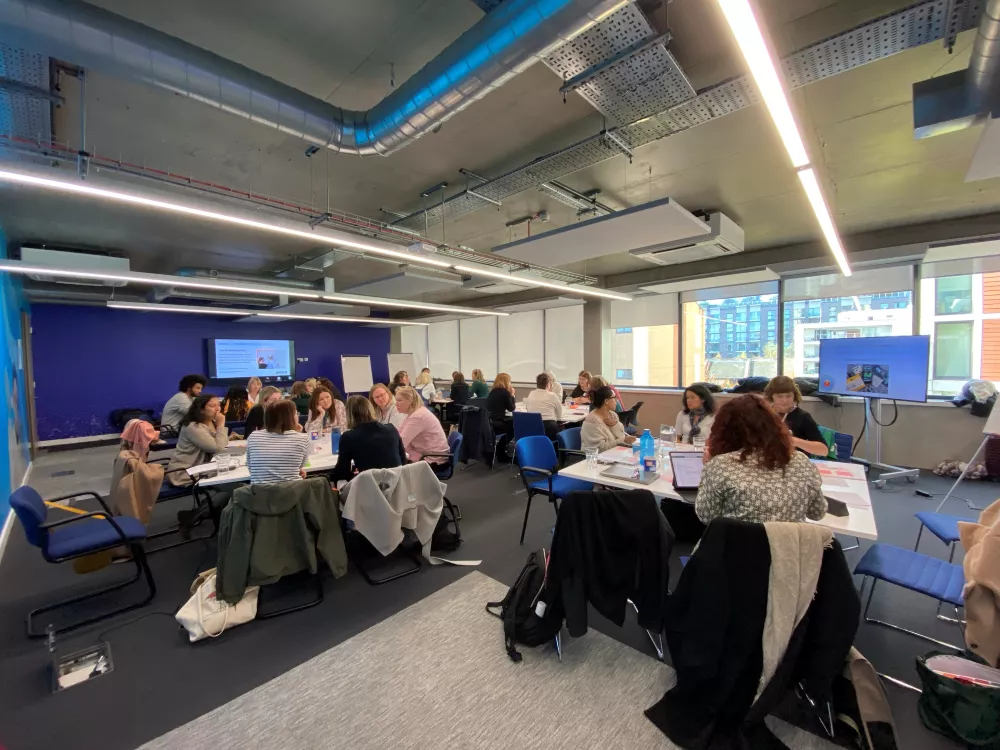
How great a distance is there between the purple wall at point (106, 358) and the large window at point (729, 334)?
10.1 m

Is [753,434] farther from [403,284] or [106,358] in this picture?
[106,358]

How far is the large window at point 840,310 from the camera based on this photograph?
5.62 m

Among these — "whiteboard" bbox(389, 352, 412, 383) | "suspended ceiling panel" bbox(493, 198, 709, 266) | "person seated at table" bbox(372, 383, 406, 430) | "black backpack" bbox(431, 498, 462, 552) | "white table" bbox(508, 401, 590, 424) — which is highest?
"suspended ceiling panel" bbox(493, 198, 709, 266)

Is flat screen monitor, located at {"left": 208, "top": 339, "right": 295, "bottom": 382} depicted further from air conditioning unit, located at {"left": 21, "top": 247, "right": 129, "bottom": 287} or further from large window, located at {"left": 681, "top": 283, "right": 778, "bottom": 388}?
large window, located at {"left": 681, "top": 283, "right": 778, "bottom": 388}

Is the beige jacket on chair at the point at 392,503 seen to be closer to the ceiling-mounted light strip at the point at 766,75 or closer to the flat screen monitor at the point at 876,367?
the ceiling-mounted light strip at the point at 766,75

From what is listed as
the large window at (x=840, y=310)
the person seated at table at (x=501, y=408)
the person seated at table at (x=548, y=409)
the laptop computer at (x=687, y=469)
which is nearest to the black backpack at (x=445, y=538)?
the laptop computer at (x=687, y=469)

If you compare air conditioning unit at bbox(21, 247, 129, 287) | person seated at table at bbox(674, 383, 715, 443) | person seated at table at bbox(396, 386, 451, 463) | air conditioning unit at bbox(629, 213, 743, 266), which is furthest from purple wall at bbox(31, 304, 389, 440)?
person seated at table at bbox(674, 383, 715, 443)

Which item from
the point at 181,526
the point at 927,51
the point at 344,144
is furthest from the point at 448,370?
the point at 927,51

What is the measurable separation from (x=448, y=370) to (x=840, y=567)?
11199 mm

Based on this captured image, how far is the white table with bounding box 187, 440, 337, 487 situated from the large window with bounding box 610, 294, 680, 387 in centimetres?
636

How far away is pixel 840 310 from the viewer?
6109 mm

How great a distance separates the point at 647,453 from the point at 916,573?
55.3 inches

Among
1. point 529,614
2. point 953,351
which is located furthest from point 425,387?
point 953,351

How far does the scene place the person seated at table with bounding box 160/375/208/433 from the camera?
4879 mm
